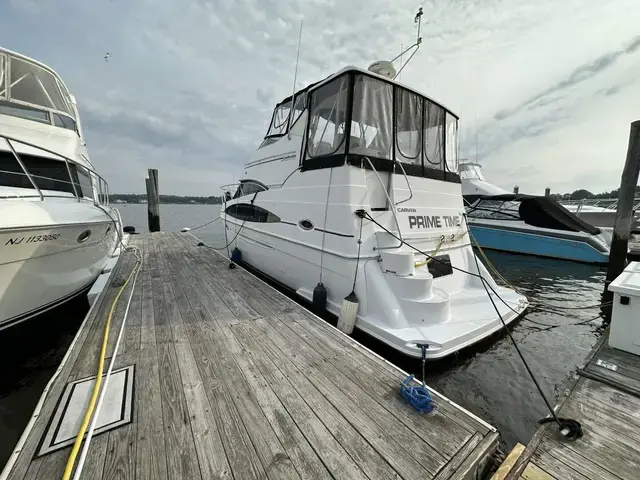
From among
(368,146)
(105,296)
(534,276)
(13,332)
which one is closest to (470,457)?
(368,146)

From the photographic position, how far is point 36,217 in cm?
303

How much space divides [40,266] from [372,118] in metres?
4.52

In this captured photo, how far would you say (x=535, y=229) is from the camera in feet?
33.1

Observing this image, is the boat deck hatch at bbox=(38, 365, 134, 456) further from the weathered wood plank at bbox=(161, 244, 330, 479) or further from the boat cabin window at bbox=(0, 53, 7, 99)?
the boat cabin window at bbox=(0, 53, 7, 99)

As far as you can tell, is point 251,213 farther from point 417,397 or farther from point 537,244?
point 537,244

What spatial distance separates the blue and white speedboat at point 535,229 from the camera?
9086 mm

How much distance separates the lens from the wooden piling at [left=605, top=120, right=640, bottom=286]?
20.5 ft

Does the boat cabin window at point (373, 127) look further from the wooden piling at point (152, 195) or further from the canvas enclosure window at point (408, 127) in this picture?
the wooden piling at point (152, 195)

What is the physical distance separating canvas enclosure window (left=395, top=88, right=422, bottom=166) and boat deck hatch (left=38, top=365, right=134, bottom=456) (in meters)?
3.98

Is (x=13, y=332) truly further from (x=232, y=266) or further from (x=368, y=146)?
(x=368, y=146)

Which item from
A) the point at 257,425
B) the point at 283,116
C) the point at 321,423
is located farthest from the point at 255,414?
the point at 283,116

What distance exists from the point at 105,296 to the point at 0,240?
65.4 inches

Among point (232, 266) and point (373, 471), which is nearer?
point (373, 471)

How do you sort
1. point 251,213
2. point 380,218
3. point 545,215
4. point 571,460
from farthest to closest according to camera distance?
point 545,215, point 251,213, point 380,218, point 571,460
